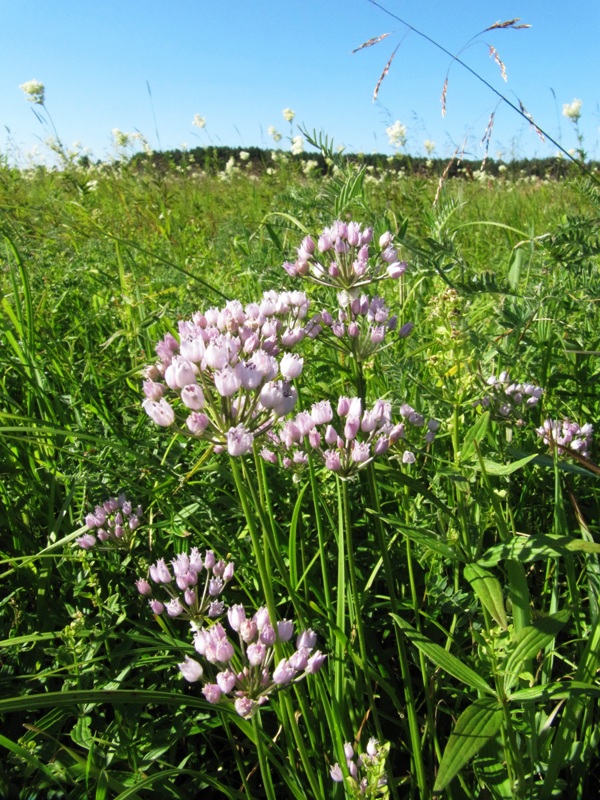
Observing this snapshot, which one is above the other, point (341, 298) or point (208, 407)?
point (341, 298)

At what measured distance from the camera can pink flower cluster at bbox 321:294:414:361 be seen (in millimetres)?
1545

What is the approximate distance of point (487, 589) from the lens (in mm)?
1211

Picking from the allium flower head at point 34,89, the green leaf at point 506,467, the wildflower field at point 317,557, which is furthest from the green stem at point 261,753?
the allium flower head at point 34,89

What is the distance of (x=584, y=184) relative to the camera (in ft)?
5.78

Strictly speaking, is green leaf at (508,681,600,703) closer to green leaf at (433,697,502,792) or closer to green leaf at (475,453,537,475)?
green leaf at (433,697,502,792)

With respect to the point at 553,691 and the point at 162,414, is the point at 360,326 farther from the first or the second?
the point at 553,691

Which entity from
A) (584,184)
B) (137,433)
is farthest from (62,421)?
(584,184)

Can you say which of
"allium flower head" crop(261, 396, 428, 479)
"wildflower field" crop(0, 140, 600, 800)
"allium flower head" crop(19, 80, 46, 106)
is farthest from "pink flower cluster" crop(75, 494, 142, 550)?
"allium flower head" crop(19, 80, 46, 106)

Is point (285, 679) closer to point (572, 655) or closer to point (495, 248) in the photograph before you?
point (572, 655)

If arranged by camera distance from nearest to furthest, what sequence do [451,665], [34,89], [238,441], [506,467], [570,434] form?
[238,441], [451,665], [506,467], [570,434], [34,89]

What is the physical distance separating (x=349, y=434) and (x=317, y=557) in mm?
628

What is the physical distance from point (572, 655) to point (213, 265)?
10.6 ft

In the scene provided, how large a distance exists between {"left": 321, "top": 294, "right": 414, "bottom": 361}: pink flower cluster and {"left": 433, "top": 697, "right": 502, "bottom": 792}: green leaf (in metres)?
0.79

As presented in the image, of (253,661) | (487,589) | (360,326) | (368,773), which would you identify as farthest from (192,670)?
(360,326)
